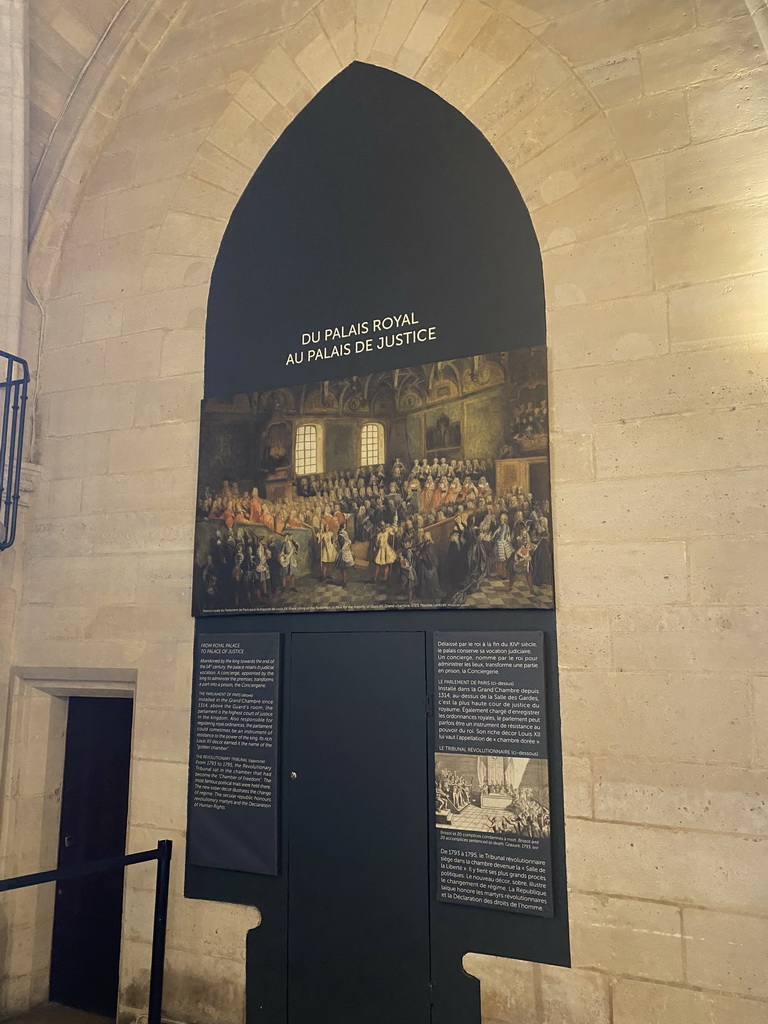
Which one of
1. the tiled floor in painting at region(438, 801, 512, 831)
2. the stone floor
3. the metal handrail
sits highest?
the tiled floor in painting at region(438, 801, 512, 831)

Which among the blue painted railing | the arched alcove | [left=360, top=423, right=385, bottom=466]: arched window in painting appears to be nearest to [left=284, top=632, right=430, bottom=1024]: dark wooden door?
the arched alcove

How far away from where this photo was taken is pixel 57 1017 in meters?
4.65

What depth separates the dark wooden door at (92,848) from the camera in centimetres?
479

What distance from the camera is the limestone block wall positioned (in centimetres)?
341

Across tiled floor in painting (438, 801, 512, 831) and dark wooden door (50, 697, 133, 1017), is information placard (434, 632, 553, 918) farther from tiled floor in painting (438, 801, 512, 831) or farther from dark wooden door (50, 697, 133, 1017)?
dark wooden door (50, 697, 133, 1017)

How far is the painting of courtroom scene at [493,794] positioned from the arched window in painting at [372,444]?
1.47 meters

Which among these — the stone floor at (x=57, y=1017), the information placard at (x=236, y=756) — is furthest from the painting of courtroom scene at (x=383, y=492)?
the stone floor at (x=57, y=1017)

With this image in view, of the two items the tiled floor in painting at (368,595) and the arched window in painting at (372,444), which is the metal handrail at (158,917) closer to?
the tiled floor in painting at (368,595)

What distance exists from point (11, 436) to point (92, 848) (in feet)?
8.28

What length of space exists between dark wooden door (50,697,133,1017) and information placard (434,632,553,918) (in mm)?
2226

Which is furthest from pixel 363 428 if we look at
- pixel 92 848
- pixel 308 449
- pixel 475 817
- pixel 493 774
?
pixel 92 848

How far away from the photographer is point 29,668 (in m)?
4.97

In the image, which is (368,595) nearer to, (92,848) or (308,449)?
(308,449)

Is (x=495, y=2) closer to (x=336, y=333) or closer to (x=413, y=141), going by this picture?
(x=413, y=141)
